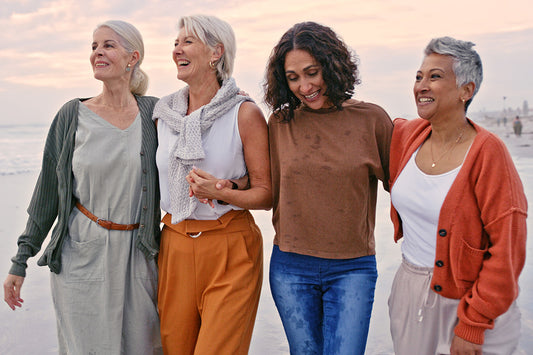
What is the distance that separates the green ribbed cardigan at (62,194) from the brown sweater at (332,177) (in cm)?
62

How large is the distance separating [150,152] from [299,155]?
0.72 m

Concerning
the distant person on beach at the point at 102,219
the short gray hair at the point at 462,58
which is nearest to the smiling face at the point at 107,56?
the distant person on beach at the point at 102,219

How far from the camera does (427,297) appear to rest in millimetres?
2125

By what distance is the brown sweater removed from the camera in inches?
96.3

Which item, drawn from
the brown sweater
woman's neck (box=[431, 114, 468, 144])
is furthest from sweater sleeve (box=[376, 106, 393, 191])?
woman's neck (box=[431, 114, 468, 144])

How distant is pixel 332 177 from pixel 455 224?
608 millimetres

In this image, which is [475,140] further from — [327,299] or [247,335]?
[247,335]

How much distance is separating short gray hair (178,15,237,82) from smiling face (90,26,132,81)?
334 mm

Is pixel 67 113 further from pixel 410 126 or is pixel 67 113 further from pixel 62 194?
pixel 410 126

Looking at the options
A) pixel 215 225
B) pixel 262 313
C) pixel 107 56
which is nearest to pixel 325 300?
pixel 215 225

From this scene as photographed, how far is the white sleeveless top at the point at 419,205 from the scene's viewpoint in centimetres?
206

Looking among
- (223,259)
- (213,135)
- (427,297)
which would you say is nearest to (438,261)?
(427,297)

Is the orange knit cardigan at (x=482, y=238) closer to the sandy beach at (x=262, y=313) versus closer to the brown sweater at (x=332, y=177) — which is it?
the brown sweater at (x=332, y=177)

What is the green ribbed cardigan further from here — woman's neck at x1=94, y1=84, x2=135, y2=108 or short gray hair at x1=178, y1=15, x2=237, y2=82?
short gray hair at x1=178, y1=15, x2=237, y2=82
